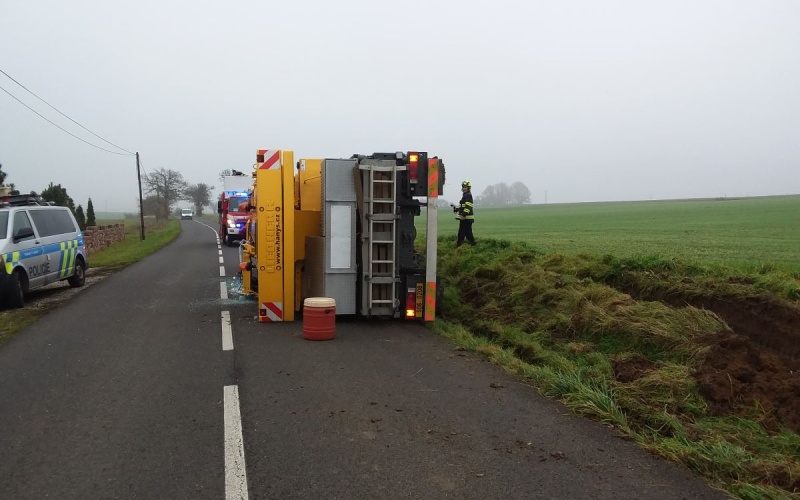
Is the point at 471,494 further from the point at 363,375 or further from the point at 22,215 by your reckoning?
the point at 22,215

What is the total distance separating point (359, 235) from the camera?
9055 millimetres

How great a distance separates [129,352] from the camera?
731 centimetres

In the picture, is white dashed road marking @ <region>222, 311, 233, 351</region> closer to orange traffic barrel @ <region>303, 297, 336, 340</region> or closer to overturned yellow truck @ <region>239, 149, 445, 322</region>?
overturned yellow truck @ <region>239, 149, 445, 322</region>

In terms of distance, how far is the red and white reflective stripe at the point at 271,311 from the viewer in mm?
9180

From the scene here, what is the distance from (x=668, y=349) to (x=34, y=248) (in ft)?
38.2

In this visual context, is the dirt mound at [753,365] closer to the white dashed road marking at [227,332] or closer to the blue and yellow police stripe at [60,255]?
the white dashed road marking at [227,332]

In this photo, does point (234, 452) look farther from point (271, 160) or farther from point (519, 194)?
point (519, 194)

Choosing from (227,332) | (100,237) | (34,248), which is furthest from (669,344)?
(100,237)

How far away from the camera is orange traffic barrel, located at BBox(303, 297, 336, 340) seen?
7.84 metres

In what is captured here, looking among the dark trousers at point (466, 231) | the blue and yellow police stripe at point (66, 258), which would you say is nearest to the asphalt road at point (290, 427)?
the blue and yellow police stripe at point (66, 258)

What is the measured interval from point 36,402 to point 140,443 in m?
1.72

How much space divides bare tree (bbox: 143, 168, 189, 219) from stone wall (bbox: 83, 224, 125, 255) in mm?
49304

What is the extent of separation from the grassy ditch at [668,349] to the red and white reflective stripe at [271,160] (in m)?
3.64

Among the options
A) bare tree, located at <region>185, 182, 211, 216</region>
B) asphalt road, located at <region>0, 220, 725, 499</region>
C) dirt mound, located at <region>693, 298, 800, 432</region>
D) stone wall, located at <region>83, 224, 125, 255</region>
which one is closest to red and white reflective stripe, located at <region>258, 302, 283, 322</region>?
asphalt road, located at <region>0, 220, 725, 499</region>
